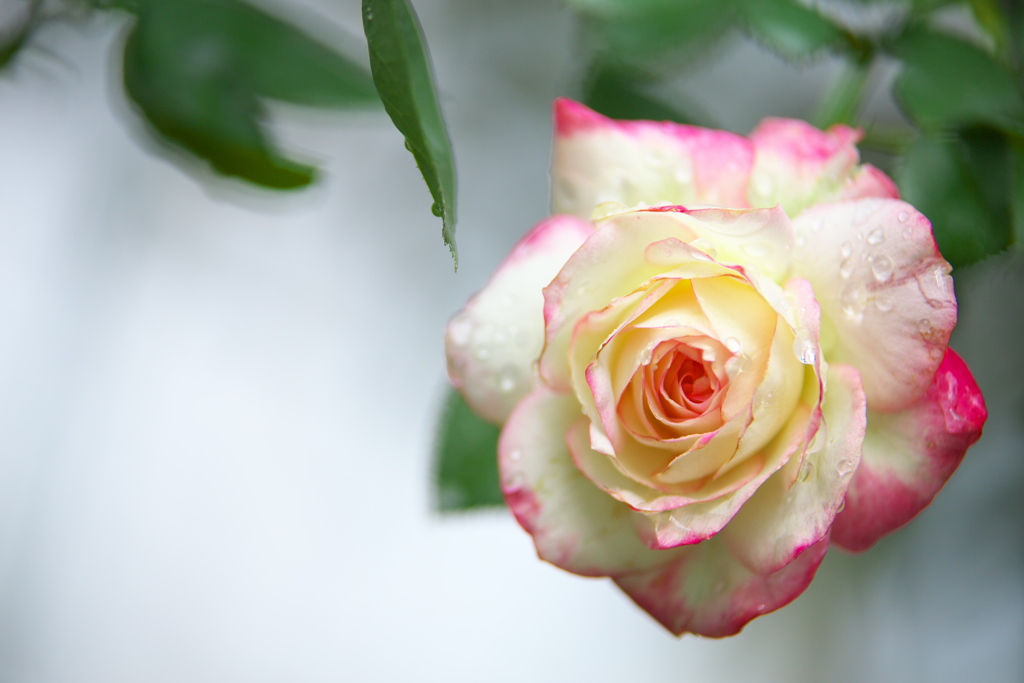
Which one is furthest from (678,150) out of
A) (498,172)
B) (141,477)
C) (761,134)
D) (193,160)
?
(141,477)

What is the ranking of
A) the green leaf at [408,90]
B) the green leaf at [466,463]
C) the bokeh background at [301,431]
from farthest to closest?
the bokeh background at [301,431] < the green leaf at [466,463] < the green leaf at [408,90]

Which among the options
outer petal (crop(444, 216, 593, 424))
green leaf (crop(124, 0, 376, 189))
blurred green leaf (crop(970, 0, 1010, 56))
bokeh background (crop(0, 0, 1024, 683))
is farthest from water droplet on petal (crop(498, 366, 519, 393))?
bokeh background (crop(0, 0, 1024, 683))

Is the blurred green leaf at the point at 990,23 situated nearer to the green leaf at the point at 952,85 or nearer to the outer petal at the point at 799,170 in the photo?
the green leaf at the point at 952,85

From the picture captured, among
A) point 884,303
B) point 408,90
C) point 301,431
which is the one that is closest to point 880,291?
point 884,303

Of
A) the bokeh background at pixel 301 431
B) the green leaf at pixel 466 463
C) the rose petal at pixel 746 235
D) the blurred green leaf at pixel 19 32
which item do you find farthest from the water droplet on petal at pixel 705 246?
the bokeh background at pixel 301 431

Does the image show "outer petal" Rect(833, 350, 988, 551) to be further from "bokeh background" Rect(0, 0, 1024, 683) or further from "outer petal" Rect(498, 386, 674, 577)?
"bokeh background" Rect(0, 0, 1024, 683)

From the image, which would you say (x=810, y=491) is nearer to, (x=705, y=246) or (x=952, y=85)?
(x=705, y=246)
